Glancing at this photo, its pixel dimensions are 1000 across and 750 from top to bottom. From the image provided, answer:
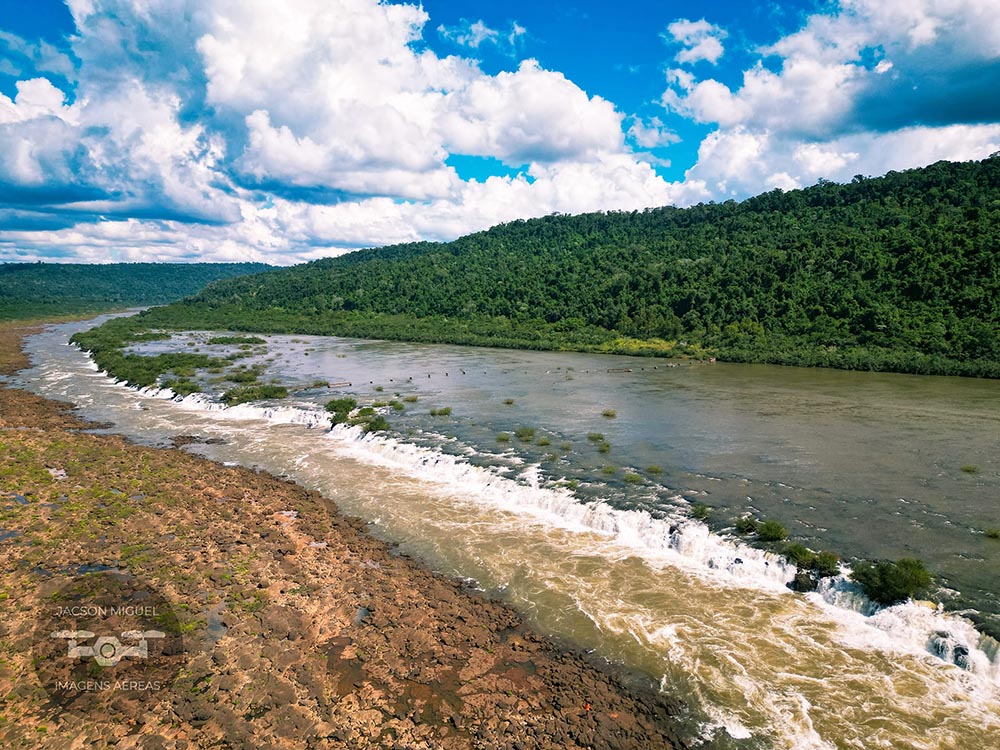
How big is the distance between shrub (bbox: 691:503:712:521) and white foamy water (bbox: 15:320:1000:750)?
0.86 metres

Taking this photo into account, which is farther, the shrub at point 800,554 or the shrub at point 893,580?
the shrub at point 800,554

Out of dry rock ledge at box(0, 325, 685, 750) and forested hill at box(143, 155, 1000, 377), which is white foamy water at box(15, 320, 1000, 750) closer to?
dry rock ledge at box(0, 325, 685, 750)

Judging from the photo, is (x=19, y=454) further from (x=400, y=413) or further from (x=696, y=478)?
(x=696, y=478)

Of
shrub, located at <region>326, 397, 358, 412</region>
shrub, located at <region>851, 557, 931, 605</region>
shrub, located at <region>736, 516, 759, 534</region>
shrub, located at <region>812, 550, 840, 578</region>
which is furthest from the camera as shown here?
shrub, located at <region>326, 397, 358, 412</region>

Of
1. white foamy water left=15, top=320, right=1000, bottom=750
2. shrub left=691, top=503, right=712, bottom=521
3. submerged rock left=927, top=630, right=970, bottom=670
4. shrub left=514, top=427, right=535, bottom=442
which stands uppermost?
shrub left=514, top=427, right=535, bottom=442

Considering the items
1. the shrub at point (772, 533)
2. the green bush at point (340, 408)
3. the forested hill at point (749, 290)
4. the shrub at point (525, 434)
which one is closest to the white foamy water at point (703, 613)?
the shrub at point (772, 533)

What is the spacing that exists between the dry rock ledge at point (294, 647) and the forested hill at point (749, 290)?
6832 centimetres

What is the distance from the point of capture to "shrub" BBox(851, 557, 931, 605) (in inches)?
732

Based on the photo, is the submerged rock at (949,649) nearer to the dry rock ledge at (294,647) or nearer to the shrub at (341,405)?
the dry rock ledge at (294,647)

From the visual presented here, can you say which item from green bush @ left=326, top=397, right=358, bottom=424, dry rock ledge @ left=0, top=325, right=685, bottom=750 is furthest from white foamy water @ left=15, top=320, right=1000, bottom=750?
green bush @ left=326, top=397, right=358, bottom=424

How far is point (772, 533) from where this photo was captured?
23.0 metres

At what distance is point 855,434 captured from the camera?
38.5m

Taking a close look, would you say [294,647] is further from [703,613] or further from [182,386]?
[182,386]

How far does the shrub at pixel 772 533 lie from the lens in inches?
907
